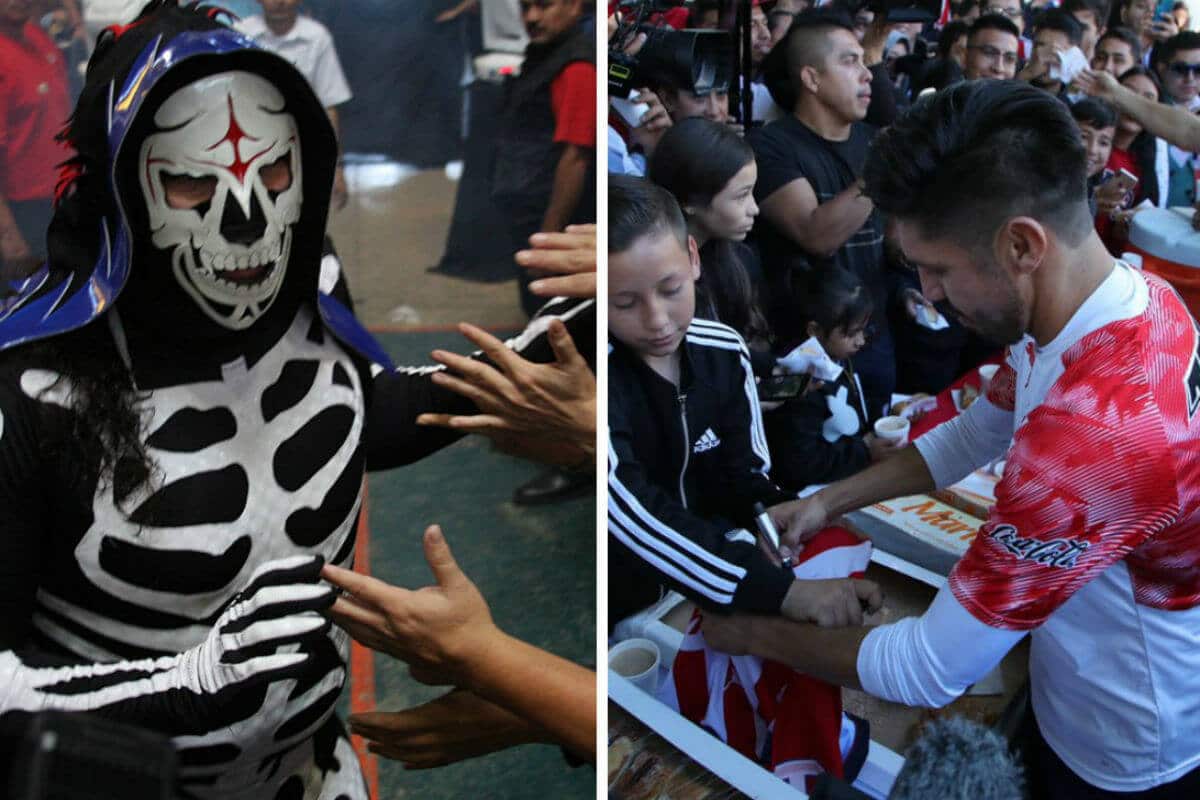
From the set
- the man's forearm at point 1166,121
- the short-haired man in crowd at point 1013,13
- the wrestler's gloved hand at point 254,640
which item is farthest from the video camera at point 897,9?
the wrestler's gloved hand at point 254,640

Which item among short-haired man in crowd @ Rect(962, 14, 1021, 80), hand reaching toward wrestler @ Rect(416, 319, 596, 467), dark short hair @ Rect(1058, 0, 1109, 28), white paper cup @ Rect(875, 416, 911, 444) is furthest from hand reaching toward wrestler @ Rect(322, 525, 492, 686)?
dark short hair @ Rect(1058, 0, 1109, 28)

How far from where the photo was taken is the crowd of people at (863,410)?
1033mm

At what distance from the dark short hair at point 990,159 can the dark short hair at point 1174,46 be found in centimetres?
260

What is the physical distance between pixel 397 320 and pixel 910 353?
99 centimetres

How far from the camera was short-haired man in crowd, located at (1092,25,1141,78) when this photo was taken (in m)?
3.20

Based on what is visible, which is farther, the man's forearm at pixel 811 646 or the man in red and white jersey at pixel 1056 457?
the man's forearm at pixel 811 646

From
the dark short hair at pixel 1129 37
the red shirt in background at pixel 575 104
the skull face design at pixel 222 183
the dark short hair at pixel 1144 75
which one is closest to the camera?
the skull face design at pixel 222 183

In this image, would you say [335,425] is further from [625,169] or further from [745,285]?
[745,285]

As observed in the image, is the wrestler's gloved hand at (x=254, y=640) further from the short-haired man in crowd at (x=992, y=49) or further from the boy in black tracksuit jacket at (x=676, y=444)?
the short-haired man in crowd at (x=992, y=49)

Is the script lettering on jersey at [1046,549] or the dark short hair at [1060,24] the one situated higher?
the dark short hair at [1060,24]

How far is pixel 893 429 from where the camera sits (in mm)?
1547

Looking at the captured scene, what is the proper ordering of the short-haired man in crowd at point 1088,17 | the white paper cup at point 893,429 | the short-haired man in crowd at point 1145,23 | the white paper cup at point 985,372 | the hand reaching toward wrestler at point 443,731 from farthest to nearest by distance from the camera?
the short-haired man in crowd at point 1145,23, the short-haired man in crowd at point 1088,17, the white paper cup at point 985,372, the white paper cup at point 893,429, the hand reaching toward wrestler at point 443,731

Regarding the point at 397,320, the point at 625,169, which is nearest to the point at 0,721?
the point at 397,320

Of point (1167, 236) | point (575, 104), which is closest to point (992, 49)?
point (1167, 236)
